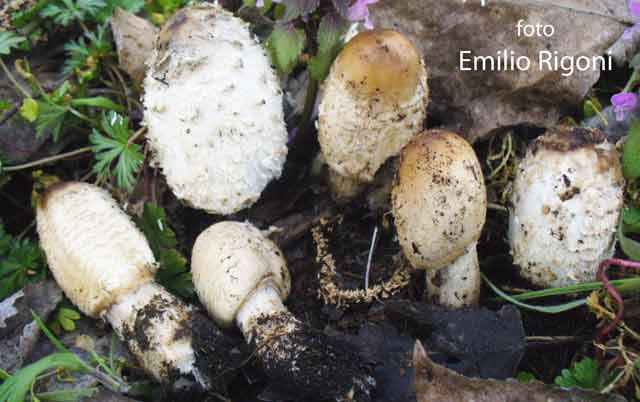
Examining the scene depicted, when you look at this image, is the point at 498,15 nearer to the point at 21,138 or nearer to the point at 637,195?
the point at 637,195

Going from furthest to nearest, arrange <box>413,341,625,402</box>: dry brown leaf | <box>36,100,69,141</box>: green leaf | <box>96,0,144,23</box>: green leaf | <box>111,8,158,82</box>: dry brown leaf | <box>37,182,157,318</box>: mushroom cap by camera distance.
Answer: <box>96,0,144,23</box>: green leaf, <box>111,8,158,82</box>: dry brown leaf, <box>36,100,69,141</box>: green leaf, <box>37,182,157,318</box>: mushroom cap, <box>413,341,625,402</box>: dry brown leaf

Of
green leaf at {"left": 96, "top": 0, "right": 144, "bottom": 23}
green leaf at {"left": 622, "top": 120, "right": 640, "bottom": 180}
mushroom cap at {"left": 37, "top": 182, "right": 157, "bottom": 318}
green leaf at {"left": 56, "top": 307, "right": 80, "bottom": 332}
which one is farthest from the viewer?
green leaf at {"left": 96, "top": 0, "right": 144, "bottom": 23}

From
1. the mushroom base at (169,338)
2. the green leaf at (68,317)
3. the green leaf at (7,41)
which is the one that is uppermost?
the green leaf at (7,41)

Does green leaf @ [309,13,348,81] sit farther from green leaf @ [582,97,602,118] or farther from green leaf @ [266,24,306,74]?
green leaf @ [582,97,602,118]

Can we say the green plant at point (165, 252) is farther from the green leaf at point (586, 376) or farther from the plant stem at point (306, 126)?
the green leaf at point (586, 376)

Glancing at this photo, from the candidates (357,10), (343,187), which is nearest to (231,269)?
(343,187)

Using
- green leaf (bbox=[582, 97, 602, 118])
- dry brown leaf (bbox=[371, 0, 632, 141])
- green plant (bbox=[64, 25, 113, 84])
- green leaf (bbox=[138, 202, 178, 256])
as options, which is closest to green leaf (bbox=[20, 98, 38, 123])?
green plant (bbox=[64, 25, 113, 84])

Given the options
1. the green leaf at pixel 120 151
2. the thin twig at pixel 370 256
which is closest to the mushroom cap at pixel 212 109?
the green leaf at pixel 120 151
